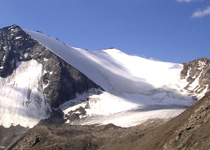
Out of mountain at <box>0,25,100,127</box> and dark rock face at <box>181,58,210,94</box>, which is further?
dark rock face at <box>181,58,210,94</box>

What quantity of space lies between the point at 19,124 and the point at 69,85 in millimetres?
A: 25032

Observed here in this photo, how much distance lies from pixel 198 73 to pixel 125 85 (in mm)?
28083

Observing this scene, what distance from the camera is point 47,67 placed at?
135500mm

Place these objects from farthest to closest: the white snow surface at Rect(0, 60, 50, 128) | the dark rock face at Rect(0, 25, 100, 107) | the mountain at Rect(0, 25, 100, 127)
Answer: the dark rock face at Rect(0, 25, 100, 107) < the mountain at Rect(0, 25, 100, 127) < the white snow surface at Rect(0, 60, 50, 128)

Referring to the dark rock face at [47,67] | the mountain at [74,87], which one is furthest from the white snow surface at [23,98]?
the dark rock face at [47,67]

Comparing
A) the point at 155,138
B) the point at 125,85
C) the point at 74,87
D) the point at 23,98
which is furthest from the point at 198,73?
the point at 155,138

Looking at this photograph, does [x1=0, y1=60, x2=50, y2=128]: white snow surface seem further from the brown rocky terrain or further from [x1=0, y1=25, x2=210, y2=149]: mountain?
the brown rocky terrain

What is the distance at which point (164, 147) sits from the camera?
37688mm

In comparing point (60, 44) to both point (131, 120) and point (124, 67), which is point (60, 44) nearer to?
point (124, 67)

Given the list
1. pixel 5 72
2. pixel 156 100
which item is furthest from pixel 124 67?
pixel 5 72

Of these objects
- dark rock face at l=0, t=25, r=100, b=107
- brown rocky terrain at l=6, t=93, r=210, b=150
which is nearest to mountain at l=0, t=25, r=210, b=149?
dark rock face at l=0, t=25, r=100, b=107

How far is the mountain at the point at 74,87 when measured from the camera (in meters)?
114

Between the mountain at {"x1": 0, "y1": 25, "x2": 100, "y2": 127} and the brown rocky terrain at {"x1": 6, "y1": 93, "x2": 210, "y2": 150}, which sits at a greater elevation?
the mountain at {"x1": 0, "y1": 25, "x2": 100, "y2": 127}

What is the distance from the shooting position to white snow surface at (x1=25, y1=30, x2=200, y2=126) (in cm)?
11069
